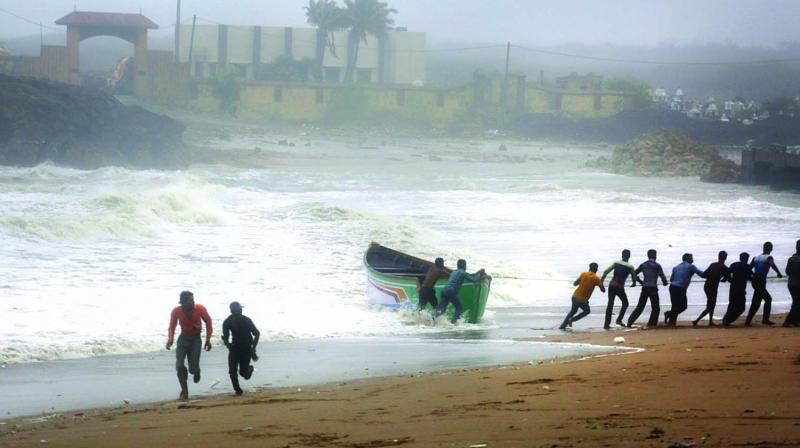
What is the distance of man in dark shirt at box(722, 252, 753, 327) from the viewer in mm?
17766

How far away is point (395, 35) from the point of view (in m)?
119

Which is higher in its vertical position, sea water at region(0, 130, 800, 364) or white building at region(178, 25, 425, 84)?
white building at region(178, 25, 425, 84)

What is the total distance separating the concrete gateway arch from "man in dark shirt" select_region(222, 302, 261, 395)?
83771 mm

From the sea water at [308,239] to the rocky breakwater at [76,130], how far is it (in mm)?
1908

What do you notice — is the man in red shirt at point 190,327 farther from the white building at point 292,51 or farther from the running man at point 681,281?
the white building at point 292,51

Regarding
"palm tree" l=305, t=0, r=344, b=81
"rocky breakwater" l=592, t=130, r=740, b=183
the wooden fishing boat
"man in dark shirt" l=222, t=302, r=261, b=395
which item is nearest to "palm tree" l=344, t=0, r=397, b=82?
"palm tree" l=305, t=0, r=344, b=81

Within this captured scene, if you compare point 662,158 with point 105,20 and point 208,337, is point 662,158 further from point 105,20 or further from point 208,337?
point 208,337

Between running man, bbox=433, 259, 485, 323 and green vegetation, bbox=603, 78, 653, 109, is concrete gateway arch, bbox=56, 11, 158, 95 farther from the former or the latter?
running man, bbox=433, 259, 485, 323

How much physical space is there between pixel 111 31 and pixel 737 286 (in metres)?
85.8

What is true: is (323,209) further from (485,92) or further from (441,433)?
(485,92)

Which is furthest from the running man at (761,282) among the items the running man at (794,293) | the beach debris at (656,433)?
the beach debris at (656,433)

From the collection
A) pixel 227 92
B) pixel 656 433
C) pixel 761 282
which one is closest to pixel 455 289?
pixel 761 282

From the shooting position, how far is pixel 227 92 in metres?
97.4

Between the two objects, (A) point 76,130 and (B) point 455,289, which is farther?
(A) point 76,130
